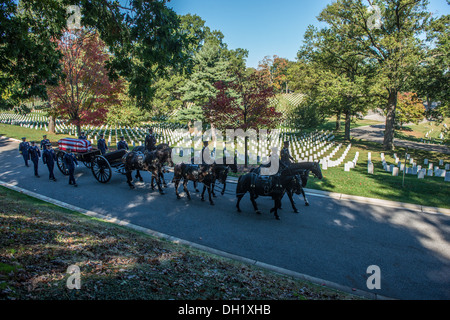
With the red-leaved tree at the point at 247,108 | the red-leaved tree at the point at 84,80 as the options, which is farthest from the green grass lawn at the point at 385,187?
the red-leaved tree at the point at 84,80

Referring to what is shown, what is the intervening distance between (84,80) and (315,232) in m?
21.0

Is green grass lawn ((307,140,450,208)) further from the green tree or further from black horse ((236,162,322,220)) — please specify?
the green tree

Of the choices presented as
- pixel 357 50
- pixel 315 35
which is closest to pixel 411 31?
pixel 357 50

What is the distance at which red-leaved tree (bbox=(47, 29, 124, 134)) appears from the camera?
66.9 ft

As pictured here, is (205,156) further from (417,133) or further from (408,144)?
(417,133)

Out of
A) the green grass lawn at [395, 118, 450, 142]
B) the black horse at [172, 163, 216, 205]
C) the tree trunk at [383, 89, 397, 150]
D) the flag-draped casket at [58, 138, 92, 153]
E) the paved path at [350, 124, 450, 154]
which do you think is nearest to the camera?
the black horse at [172, 163, 216, 205]

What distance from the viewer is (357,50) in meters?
27.0

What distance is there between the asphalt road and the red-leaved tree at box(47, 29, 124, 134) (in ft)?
35.1

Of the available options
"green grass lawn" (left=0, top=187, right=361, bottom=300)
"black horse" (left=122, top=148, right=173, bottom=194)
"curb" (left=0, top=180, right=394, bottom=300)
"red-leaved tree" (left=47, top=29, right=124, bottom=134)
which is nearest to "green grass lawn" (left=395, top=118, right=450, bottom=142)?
"black horse" (left=122, top=148, right=173, bottom=194)

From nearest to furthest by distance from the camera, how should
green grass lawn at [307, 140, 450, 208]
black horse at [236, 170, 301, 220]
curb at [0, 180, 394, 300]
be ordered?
1. curb at [0, 180, 394, 300]
2. black horse at [236, 170, 301, 220]
3. green grass lawn at [307, 140, 450, 208]

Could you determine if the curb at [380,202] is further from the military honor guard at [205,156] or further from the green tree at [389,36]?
the green tree at [389,36]

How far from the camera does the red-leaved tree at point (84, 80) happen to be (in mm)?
20406

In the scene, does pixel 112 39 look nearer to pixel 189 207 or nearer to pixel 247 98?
pixel 189 207

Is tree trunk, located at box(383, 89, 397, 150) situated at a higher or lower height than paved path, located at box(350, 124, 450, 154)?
higher
